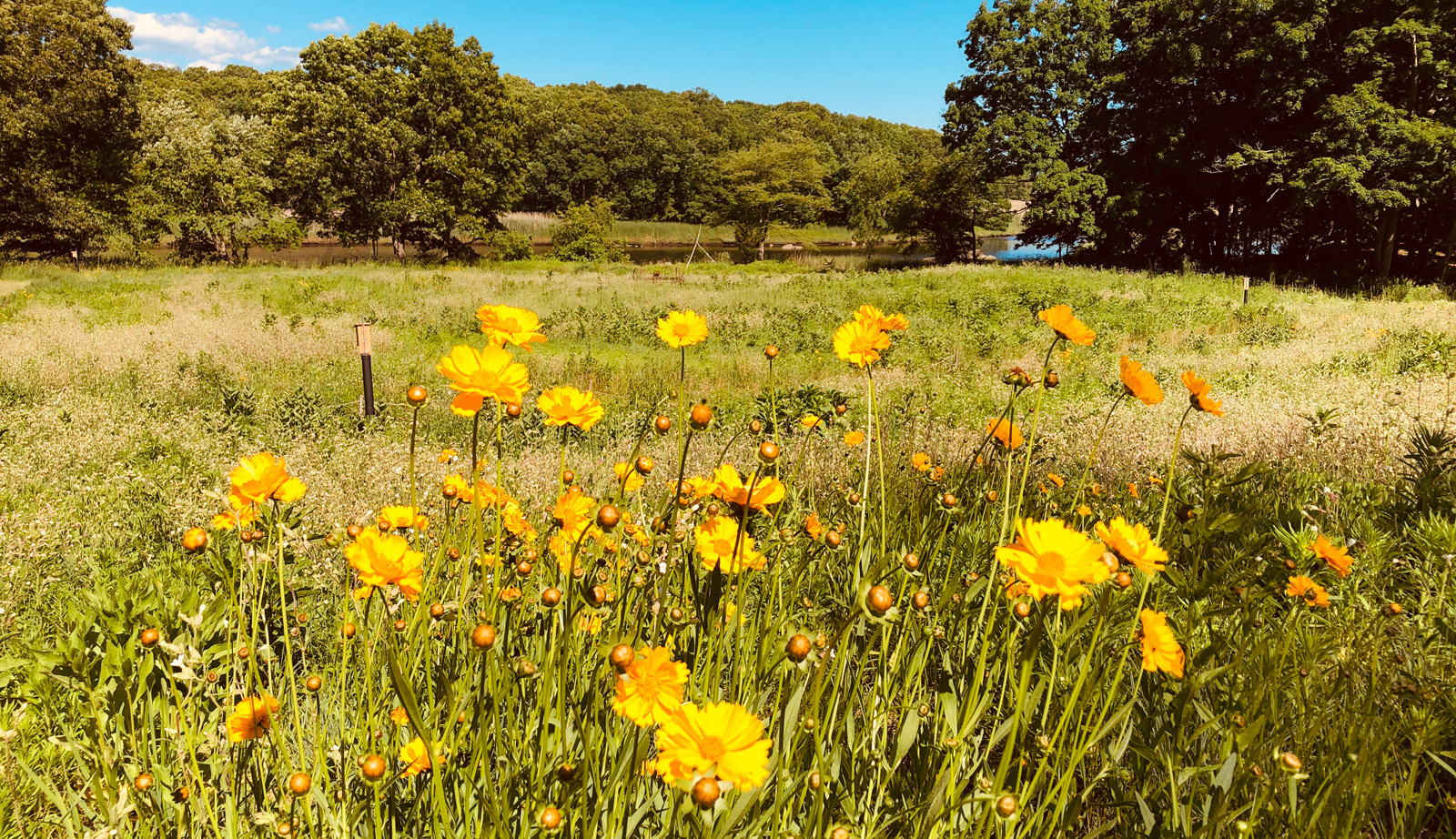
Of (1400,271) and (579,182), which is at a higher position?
(579,182)

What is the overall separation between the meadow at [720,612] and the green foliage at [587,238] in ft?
83.6

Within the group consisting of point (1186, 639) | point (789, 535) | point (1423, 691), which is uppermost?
point (789, 535)

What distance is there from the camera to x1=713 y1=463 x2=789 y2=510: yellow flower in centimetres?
110

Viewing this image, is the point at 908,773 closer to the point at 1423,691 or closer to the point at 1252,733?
the point at 1252,733

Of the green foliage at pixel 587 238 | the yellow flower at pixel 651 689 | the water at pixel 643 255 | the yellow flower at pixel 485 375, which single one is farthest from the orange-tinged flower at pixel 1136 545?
the green foliage at pixel 587 238

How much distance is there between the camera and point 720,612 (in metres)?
1.13

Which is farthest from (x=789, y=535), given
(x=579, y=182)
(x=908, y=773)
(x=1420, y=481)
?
(x=579, y=182)

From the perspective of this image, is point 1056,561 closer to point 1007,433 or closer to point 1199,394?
point 1007,433

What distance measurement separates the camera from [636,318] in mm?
11805

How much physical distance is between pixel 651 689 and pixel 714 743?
0.16 m

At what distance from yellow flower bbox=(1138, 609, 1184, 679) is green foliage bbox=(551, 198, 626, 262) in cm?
3095

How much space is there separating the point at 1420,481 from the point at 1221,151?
2472cm

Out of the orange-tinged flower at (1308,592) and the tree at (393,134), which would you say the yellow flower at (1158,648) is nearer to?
the orange-tinged flower at (1308,592)

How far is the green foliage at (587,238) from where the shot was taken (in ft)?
104
